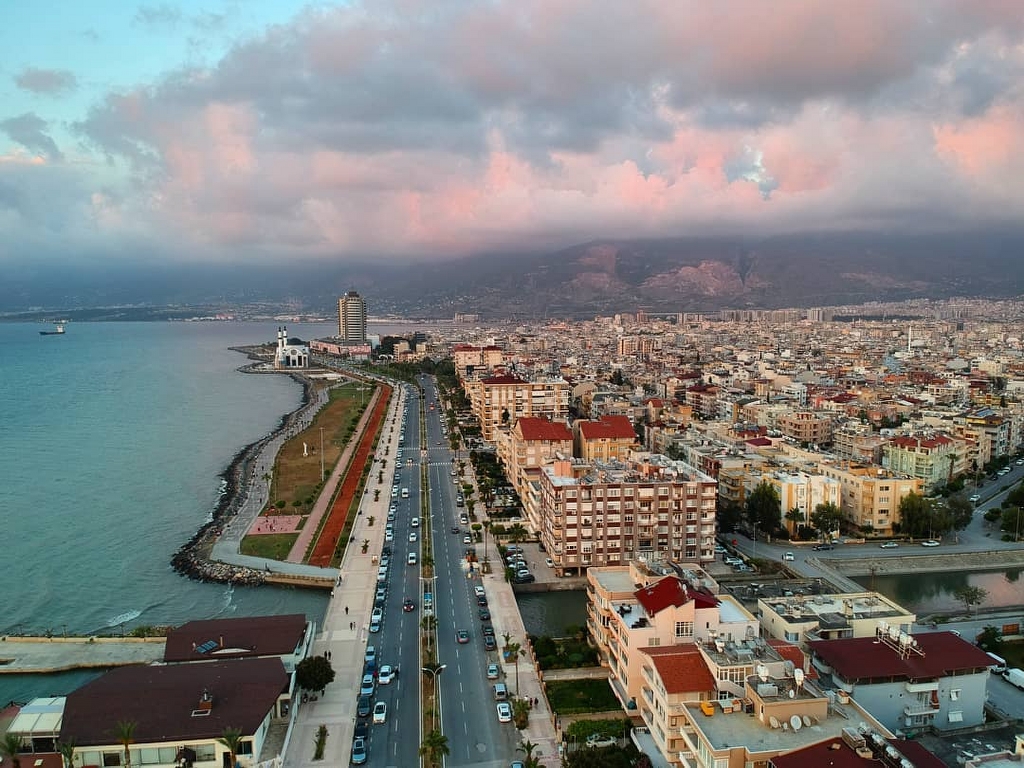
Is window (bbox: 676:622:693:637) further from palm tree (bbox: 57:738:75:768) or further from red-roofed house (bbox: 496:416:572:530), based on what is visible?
red-roofed house (bbox: 496:416:572:530)

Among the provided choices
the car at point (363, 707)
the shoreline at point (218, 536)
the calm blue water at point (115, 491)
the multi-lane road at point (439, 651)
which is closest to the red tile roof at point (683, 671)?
the multi-lane road at point (439, 651)

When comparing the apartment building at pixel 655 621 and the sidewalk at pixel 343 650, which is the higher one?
the apartment building at pixel 655 621

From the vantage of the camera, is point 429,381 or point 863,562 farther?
point 429,381

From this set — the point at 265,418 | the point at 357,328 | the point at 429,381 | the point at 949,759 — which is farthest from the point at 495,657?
the point at 357,328

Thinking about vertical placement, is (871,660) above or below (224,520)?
above

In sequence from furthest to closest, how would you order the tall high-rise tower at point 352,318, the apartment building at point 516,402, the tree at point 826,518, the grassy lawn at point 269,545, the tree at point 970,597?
→ the tall high-rise tower at point 352,318 < the apartment building at point 516,402 < the tree at point 826,518 < the grassy lawn at point 269,545 < the tree at point 970,597

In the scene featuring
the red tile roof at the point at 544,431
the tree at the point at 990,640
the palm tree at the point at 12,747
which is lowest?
the tree at the point at 990,640

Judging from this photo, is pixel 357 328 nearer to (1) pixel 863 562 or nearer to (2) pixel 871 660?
(1) pixel 863 562

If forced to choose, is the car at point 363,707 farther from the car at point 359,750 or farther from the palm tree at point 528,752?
the palm tree at point 528,752
